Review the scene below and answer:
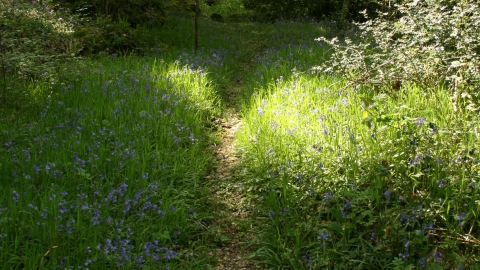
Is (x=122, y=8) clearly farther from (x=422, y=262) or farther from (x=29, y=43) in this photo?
(x=422, y=262)

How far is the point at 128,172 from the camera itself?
4203mm

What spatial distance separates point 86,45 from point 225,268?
23.2ft

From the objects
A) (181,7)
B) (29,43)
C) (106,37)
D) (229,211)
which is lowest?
(229,211)

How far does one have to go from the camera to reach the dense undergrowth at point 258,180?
10.5 ft

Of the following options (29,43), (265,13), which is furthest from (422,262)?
(265,13)

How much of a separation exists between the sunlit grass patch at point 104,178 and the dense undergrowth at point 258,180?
0.02m

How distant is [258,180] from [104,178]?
1570 millimetres

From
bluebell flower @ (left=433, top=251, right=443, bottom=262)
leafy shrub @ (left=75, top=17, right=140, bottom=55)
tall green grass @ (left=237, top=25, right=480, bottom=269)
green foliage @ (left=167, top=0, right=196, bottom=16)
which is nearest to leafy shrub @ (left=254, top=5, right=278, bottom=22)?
green foliage @ (left=167, top=0, right=196, bottom=16)

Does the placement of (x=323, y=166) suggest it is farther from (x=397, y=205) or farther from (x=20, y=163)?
(x=20, y=163)

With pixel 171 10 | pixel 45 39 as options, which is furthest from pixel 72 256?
pixel 171 10

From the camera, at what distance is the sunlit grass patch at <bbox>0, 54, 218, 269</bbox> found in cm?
315

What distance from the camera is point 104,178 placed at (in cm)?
411

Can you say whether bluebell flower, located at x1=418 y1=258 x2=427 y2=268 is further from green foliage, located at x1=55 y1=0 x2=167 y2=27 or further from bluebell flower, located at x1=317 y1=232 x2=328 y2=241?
green foliage, located at x1=55 y1=0 x2=167 y2=27

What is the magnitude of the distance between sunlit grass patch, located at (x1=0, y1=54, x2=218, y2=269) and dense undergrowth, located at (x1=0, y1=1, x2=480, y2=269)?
2 centimetres
